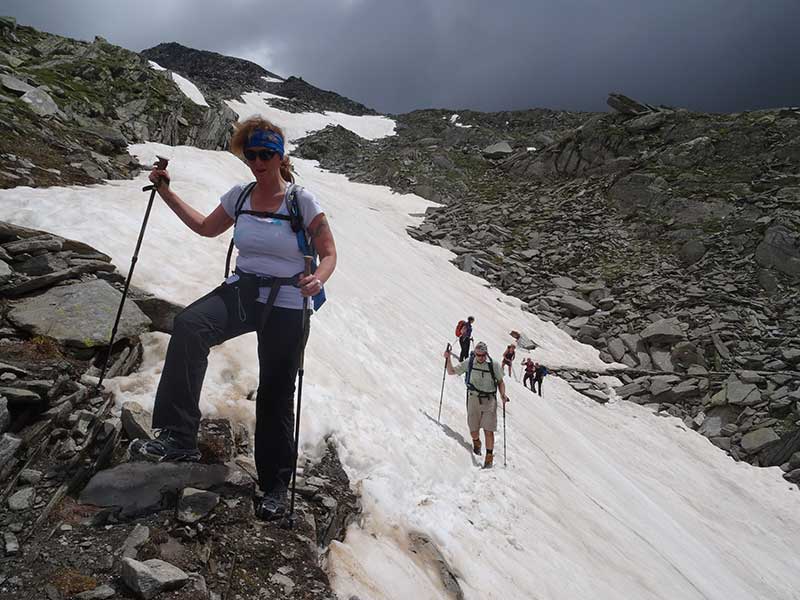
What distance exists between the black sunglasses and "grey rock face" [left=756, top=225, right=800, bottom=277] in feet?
118

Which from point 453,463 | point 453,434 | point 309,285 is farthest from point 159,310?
point 453,434

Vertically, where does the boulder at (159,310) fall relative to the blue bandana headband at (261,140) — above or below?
below

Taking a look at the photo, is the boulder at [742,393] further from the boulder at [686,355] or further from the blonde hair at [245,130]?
the blonde hair at [245,130]

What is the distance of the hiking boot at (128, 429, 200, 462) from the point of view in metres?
4.02

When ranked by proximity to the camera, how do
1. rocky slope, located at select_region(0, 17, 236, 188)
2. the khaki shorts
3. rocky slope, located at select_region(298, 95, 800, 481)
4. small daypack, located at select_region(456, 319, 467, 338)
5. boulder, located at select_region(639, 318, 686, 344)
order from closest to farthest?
1. the khaki shorts
2. rocky slope, located at select_region(0, 17, 236, 188)
3. small daypack, located at select_region(456, 319, 467, 338)
4. rocky slope, located at select_region(298, 95, 800, 481)
5. boulder, located at select_region(639, 318, 686, 344)

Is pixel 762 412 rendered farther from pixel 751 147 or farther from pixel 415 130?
pixel 415 130

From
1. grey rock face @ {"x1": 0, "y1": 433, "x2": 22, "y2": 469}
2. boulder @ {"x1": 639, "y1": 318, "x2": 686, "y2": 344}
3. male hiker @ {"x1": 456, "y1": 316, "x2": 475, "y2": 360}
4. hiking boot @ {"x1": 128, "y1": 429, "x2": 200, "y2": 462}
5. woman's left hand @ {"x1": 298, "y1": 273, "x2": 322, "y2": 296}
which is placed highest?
woman's left hand @ {"x1": 298, "y1": 273, "x2": 322, "y2": 296}

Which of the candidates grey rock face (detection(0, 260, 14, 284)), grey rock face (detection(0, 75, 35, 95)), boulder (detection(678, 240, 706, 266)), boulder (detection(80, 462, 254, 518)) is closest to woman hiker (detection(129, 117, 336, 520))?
boulder (detection(80, 462, 254, 518))

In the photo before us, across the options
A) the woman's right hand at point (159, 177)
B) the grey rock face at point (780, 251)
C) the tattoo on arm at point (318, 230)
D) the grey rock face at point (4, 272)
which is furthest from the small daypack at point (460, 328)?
the grey rock face at point (780, 251)

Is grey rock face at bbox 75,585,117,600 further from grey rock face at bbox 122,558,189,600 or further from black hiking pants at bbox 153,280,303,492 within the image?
black hiking pants at bbox 153,280,303,492

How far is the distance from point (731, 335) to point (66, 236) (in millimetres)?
30460

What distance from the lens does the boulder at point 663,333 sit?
86.9ft

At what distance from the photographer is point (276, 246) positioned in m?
4.13

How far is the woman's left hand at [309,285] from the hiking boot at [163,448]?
5.68 feet
